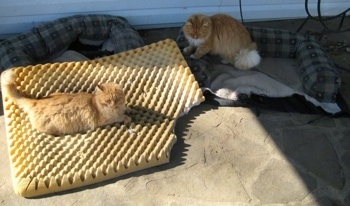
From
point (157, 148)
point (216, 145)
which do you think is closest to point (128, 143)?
point (157, 148)

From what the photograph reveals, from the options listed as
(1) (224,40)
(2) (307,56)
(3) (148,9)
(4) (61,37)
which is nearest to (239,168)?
(1) (224,40)

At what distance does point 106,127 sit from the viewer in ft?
8.66

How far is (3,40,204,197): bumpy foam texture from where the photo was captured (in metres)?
2.38

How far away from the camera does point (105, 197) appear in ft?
7.72

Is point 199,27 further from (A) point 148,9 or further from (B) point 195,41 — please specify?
(A) point 148,9

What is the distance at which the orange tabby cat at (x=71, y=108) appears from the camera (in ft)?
8.20

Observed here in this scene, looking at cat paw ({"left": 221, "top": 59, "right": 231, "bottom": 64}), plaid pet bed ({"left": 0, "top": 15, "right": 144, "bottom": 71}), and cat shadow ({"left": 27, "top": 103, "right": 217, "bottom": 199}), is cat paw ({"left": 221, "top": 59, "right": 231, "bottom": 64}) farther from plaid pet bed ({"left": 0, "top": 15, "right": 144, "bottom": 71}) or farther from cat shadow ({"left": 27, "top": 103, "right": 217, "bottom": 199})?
plaid pet bed ({"left": 0, "top": 15, "right": 144, "bottom": 71})

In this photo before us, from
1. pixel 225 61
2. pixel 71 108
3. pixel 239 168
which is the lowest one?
pixel 239 168

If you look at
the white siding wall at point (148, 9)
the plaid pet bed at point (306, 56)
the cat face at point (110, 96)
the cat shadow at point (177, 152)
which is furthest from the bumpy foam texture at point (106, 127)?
the white siding wall at point (148, 9)

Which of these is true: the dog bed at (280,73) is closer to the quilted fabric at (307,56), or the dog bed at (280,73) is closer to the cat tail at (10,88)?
the quilted fabric at (307,56)

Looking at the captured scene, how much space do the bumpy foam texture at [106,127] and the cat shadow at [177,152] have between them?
1.3 inches

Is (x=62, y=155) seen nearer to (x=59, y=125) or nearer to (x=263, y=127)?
(x=59, y=125)

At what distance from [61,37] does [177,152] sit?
1.39 m

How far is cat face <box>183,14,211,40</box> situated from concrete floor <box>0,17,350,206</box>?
513 mm
